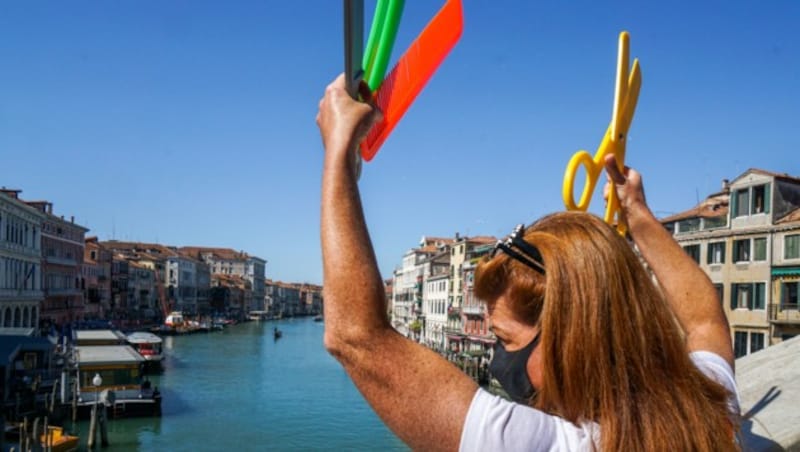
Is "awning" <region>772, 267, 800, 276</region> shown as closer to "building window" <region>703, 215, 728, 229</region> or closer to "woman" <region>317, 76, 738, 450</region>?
"building window" <region>703, 215, 728, 229</region>

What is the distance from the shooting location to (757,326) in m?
21.6

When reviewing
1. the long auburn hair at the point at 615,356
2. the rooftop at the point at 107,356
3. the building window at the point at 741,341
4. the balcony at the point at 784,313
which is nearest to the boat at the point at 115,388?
the rooftop at the point at 107,356

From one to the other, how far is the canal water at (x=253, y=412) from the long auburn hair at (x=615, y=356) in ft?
54.2

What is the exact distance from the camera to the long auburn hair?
1.01 metres

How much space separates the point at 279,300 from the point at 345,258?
421 feet

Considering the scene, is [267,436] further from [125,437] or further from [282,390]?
[282,390]

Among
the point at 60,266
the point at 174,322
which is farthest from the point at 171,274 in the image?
the point at 60,266

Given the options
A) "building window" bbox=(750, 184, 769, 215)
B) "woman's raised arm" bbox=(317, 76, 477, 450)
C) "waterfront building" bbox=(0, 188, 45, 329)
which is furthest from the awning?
"waterfront building" bbox=(0, 188, 45, 329)

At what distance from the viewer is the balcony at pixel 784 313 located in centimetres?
2044

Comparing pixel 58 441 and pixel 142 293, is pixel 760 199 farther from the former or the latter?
pixel 142 293

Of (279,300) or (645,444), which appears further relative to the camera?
(279,300)

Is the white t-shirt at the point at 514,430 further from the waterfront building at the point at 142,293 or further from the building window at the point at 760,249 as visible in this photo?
the waterfront building at the point at 142,293

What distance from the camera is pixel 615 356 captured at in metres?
1.05

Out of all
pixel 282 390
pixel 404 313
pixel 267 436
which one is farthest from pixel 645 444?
pixel 404 313
